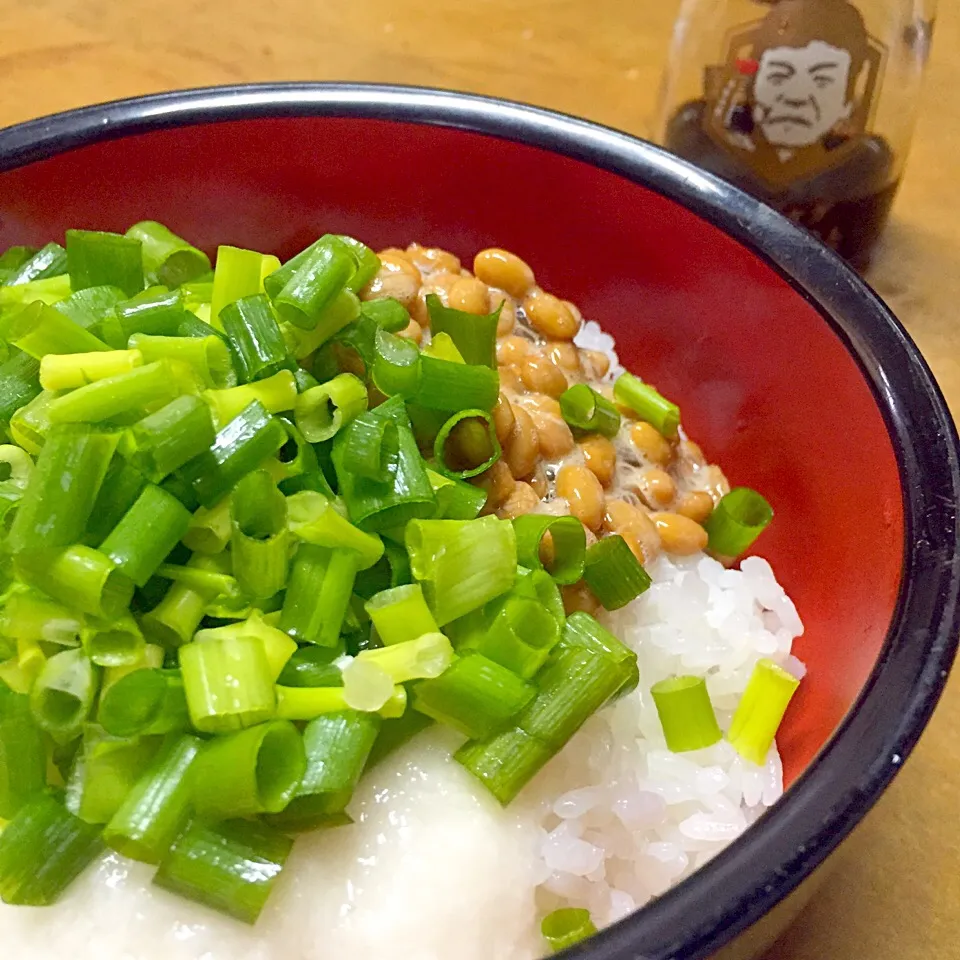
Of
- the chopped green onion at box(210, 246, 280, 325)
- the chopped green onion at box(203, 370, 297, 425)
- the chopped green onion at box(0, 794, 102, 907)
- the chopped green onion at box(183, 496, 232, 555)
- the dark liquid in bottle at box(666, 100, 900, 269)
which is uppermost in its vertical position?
the dark liquid in bottle at box(666, 100, 900, 269)

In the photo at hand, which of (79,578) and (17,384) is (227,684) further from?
(17,384)

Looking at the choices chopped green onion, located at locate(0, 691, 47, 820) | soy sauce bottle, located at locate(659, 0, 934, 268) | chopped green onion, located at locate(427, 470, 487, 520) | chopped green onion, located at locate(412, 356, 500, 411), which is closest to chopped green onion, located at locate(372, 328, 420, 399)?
chopped green onion, located at locate(412, 356, 500, 411)

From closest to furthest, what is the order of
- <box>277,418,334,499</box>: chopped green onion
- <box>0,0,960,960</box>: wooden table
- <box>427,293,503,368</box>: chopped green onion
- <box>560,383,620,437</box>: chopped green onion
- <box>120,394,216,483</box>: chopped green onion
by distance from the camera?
<box>120,394,216,483</box>: chopped green onion < <box>277,418,334,499</box>: chopped green onion < <box>427,293,503,368</box>: chopped green onion < <box>560,383,620,437</box>: chopped green onion < <box>0,0,960,960</box>: wooden table

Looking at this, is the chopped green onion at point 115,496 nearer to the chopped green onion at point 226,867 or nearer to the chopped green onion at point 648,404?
the chopped green onion at point 226,867

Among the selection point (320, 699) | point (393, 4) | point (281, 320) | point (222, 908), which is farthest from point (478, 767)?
point (393, 4)

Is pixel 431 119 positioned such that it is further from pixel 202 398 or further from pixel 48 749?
pixel 48 749

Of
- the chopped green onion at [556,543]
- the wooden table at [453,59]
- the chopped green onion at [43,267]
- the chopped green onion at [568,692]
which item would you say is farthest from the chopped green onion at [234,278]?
the wooden table at [453,59]

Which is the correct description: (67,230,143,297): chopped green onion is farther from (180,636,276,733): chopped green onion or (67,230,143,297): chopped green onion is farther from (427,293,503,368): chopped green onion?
(180,636,276,733): chopped green onion

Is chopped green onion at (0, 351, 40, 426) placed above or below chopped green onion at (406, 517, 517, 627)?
above
